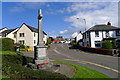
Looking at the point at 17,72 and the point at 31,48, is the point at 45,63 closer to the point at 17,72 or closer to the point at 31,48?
the point at 17,72

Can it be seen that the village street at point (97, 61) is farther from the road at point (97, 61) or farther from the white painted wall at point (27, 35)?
the white painted wall at point (27, 35)

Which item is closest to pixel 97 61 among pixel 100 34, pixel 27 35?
pixel 100 34

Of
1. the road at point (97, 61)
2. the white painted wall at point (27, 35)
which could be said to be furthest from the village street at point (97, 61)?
the white painted wall at point (27, 35)

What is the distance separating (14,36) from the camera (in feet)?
124

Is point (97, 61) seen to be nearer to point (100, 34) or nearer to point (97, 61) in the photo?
point (97, 61)

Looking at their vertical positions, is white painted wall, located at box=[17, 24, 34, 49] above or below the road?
above

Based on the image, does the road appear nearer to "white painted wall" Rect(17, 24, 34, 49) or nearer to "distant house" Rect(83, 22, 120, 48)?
"distant house" Rect(83, 22, 120, 48)

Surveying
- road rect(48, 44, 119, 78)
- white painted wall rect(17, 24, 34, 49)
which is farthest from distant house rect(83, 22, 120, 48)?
white painted wall rect(17, 24, 34, 49)

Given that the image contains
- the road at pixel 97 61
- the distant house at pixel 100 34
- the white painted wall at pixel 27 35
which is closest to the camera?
the road at pixel 97 61

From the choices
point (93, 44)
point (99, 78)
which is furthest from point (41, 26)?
point (93, 44)

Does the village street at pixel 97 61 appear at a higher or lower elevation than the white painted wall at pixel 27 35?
lower

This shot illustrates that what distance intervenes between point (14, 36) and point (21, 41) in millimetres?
3828

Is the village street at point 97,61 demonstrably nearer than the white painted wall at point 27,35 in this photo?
Yes

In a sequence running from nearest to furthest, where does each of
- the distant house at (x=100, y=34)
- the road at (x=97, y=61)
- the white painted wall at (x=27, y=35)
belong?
the road at (x=97, y=61) → the distant house at (x=100, y=34) → the white painted wall at (x=27, y=35)
